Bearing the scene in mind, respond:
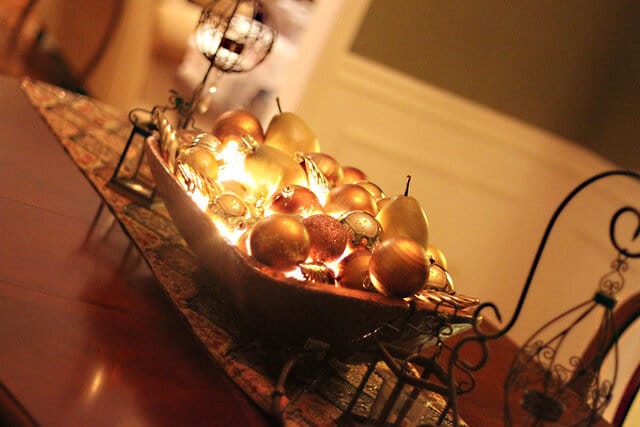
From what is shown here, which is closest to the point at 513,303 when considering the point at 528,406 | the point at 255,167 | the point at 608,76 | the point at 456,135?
the point at 456,135

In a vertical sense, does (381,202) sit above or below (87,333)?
above

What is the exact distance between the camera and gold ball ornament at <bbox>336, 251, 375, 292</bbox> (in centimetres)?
85

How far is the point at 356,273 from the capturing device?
0.86 m

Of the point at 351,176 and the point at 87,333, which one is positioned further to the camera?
the point at 351,176

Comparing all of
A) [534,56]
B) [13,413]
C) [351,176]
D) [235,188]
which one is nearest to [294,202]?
[235,188]

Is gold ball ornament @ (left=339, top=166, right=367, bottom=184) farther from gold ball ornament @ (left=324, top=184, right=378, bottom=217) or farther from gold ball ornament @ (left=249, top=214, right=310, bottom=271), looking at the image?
gold ball ornament @ (left=249, top=214, right=310, bottom=271)

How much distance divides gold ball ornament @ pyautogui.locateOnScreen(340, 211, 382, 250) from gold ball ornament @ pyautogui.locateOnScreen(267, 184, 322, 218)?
0.04 metres

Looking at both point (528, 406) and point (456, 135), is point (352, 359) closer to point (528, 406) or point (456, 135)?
point (528, 406)

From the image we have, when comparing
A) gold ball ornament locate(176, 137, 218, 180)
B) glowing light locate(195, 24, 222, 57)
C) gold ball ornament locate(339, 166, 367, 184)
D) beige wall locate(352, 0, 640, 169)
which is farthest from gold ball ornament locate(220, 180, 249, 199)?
beige wall locate(352, 0, 640, 169)

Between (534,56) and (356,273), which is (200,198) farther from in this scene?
(534,56)

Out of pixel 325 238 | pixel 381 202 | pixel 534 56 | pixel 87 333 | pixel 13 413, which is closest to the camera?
pixel 13 413

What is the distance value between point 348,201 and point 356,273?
0.49 ft

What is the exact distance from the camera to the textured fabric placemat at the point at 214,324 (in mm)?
799

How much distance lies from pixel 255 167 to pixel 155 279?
187mm
